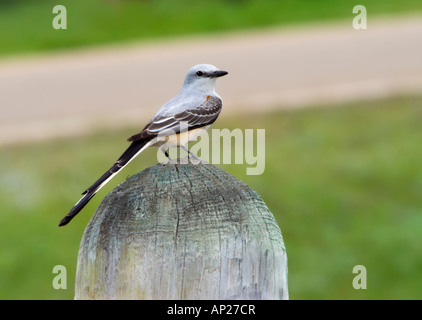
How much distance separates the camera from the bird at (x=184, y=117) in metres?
3.86

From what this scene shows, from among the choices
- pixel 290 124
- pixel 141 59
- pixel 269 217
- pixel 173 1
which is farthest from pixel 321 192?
pixel 173 1

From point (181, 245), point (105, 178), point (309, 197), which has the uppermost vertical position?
point (309, 197)

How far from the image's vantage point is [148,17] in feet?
52.1

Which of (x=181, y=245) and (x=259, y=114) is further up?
(x=259, y=114)

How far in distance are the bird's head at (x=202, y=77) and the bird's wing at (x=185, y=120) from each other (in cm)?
8

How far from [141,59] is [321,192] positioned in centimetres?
647

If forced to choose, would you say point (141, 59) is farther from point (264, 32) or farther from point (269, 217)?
point (269, 217)

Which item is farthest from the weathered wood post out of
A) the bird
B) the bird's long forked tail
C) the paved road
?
the paved road

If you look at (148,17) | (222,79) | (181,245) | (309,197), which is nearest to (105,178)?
(181,245)

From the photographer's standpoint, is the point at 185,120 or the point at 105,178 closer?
the point at 105,178

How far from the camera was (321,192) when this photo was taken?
26.4 ft

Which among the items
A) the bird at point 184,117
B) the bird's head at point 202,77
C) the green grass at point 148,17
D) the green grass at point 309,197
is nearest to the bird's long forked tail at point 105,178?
the bird at point 184,117

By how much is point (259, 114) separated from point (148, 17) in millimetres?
6355

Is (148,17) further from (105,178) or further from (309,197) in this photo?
(105,178)
